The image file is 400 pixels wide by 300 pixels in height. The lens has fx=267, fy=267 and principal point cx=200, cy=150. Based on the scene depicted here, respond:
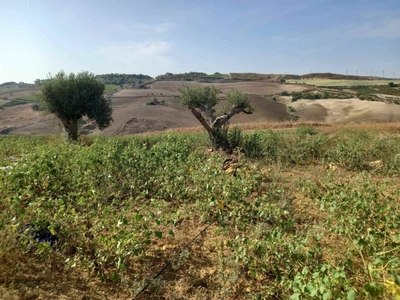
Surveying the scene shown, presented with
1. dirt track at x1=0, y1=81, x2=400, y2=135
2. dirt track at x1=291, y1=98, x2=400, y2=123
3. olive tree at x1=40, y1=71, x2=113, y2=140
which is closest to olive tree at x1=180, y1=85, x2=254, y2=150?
olive tree at x1=40, y1=71, x2=113, y2=140

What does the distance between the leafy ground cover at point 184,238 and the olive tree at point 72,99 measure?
15473 millimetres

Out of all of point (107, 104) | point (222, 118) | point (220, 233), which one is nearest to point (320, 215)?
point (220, 233)

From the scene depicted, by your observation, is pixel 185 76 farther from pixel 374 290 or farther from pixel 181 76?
pixel 374 290

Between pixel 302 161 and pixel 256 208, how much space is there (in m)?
4.99

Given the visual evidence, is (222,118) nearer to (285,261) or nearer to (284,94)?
(285,261)

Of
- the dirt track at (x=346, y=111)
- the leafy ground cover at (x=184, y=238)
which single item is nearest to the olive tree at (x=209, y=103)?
the leafy ground cover at (x=184, y=238)

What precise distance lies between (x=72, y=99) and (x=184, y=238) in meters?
19.7

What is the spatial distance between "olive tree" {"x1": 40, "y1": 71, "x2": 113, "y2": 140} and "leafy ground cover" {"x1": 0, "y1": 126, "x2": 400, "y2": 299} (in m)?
15.5

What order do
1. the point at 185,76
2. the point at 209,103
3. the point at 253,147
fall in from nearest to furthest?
A: the point at 253,147
the point at 209,103
the point at 185,76

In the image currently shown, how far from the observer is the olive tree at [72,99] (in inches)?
806

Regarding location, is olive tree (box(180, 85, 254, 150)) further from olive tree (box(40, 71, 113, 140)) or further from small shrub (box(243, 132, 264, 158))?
olive tree (box(40, 71, 113, 140))

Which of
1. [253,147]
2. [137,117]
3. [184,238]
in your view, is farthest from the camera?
[137,117]

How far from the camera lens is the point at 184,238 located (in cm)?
420

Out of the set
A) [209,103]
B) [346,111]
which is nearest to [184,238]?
[209,103]
